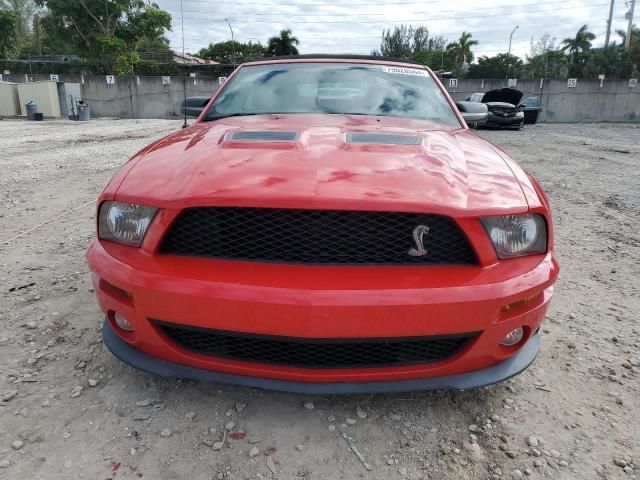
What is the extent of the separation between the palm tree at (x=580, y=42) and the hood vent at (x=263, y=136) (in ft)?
185

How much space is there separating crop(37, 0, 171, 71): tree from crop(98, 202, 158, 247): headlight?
37.0m

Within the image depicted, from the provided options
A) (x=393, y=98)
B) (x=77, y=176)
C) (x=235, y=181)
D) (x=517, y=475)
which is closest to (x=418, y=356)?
(x=517, y=475)

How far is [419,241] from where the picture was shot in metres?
1.60

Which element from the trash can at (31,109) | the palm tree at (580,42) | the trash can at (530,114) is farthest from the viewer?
the palm tree at (580,42)

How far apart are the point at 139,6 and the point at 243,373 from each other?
42001 millimetres

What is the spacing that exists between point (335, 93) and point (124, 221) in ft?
5.21

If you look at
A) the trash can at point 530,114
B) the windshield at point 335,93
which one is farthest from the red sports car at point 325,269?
the trash can at point 530,114

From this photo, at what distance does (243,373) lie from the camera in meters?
1.62

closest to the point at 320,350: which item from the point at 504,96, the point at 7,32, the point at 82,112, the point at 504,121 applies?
the point at 504,121

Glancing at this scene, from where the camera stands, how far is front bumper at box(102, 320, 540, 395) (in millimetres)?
1591

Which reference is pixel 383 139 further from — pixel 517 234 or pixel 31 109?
pixel 31 109

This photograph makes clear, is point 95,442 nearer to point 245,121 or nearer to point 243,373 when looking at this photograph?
point 243,373

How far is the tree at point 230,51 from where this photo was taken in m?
49.9

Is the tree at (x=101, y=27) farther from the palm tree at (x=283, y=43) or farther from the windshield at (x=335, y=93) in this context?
the windshield at (x=335, y=93)
